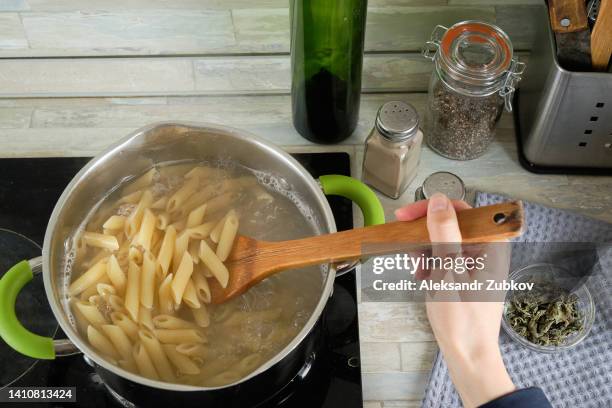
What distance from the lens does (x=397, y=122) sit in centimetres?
104

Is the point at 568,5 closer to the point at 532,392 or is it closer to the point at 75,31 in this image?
the point at 532,392

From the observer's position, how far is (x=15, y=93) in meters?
1.25

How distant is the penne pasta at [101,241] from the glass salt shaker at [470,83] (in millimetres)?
507

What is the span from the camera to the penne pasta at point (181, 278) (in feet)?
3.06

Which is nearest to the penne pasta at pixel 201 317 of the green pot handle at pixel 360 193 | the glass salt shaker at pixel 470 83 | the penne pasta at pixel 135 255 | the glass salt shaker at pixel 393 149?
the penne pasta at pixel 135 255

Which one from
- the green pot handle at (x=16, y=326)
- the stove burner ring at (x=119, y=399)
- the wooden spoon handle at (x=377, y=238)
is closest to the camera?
the wooden spoon handle at (x=377, y=238)

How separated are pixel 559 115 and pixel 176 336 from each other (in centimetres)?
61

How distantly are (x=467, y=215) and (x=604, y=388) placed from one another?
34cm

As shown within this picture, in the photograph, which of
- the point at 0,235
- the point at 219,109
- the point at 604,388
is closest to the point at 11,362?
the point at 0,235

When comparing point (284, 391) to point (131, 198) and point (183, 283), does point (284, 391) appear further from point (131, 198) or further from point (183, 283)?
point (131, 198)

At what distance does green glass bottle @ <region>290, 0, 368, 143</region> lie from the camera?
1.01 metres

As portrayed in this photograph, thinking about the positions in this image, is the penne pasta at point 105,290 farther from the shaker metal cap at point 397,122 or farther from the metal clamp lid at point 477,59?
the metal clamp lid at point 477,59

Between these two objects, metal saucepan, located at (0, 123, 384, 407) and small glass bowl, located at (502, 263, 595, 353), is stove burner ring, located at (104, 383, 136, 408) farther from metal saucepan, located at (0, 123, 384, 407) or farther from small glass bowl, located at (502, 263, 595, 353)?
small glass bowl, located at (502, 263, 595, 353)

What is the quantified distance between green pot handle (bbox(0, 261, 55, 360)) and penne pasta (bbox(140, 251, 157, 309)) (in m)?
0.12
